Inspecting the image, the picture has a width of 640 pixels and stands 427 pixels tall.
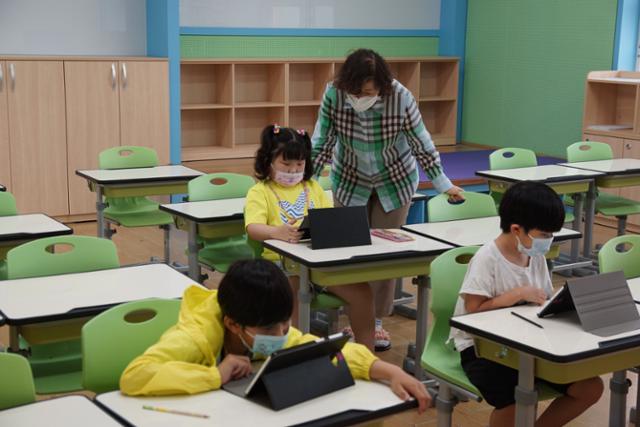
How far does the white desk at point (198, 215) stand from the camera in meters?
4.36

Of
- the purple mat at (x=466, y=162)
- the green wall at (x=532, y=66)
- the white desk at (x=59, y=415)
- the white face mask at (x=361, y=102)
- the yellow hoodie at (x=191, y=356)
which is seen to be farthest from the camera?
the green wall at (x=532, y=66)

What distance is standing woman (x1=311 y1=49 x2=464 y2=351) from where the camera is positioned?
418cm

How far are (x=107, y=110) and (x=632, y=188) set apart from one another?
4332mm

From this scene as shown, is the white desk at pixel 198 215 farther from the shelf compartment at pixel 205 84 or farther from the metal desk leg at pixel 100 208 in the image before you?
the shelf compartment at pixel 205 84

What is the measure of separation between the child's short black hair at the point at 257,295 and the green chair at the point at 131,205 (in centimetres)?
335

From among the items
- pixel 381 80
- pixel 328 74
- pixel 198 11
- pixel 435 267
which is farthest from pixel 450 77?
pixel 435 267

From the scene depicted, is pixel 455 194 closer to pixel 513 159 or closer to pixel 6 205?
pixel 513 159

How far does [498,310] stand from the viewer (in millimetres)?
2840

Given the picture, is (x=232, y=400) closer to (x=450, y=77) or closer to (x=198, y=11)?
(x=198, y=11)

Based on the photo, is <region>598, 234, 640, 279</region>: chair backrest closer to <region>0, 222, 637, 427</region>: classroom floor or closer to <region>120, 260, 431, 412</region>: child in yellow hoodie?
<region>0, 222, 637, 427</region>: classroom floor

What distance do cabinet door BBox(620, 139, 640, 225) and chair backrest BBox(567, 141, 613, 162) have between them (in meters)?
0.76

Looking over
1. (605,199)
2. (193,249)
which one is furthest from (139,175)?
(605,199)

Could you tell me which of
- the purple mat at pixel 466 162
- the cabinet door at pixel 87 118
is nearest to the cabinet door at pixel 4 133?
the cabinet door at pixel 87 118

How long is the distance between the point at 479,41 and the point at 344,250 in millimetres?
6813
